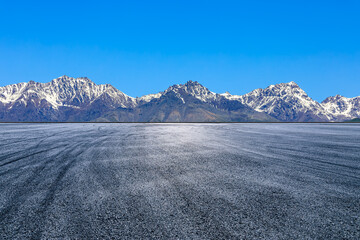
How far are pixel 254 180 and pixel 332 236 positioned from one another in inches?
119

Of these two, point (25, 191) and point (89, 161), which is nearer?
point (25, 191)

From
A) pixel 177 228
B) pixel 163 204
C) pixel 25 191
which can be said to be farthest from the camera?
pixel 25 191

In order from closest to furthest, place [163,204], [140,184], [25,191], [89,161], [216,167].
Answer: [163,204] < [25,191] < [140,184] < [216,167] < [89,161]

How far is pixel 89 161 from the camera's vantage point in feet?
30.1

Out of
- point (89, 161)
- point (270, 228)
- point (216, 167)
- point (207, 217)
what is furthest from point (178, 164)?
point (270, 228)

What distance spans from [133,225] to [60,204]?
1930mm

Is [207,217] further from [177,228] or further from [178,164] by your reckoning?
[178,164]

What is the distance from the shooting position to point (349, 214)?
402 cm

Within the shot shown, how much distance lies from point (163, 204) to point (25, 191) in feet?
11.8

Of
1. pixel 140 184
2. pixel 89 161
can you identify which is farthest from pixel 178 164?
pixel 89 161

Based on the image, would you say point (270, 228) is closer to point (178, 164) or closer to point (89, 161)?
point (178, 164)

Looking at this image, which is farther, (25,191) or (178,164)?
(178,164)

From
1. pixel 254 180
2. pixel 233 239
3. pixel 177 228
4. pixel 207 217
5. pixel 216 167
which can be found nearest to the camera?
pixel 233 239

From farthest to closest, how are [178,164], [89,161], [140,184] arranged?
[89,161], [178,164], [140,184]
